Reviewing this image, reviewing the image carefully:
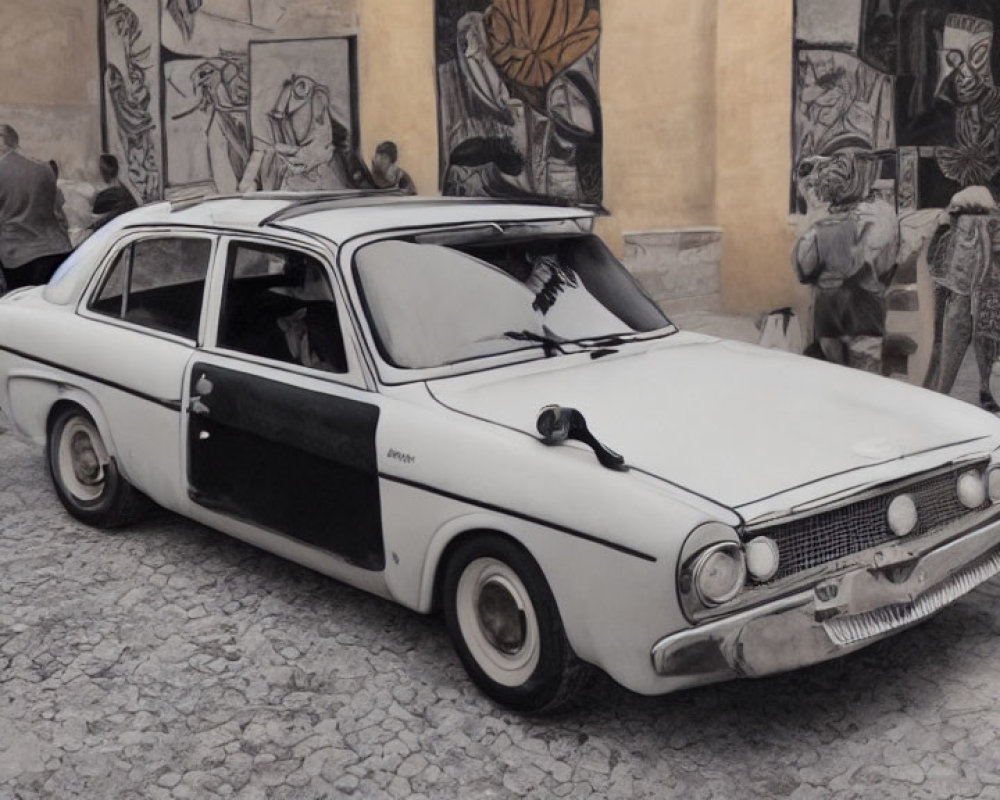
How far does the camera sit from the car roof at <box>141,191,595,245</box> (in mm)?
4781

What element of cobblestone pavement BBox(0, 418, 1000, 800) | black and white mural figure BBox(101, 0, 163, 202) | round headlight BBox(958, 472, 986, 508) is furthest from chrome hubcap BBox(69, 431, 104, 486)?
black and white mural figure BBox(101, 0, 163, 202)

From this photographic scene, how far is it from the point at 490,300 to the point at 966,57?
3595 mm

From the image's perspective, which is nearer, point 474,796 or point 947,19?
point 474,796

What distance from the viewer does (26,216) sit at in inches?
377

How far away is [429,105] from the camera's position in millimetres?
9555

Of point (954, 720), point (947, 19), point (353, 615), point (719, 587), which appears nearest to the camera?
point (719, 587)

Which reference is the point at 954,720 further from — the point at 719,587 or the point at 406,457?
the point at 406,457

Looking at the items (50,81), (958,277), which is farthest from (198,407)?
(50,81)

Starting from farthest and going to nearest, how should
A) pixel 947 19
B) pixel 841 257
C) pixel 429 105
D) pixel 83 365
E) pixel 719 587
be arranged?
pixel 429 105, pixel 841 257, pixel 947 19, pixel 83 365, pixel 719 587

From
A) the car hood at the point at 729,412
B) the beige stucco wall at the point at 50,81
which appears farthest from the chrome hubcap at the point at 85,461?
the beige stucco wall at the point at 50,81

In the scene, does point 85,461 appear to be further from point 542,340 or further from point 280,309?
point 542,340

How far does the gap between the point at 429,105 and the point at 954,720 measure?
665cm

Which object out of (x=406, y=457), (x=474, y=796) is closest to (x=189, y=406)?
(x=406, y=457)

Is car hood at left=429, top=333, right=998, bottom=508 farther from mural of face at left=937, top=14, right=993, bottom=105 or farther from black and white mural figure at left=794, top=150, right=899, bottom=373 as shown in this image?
mural of face at left=937, top=14, right=993, bottom=105
